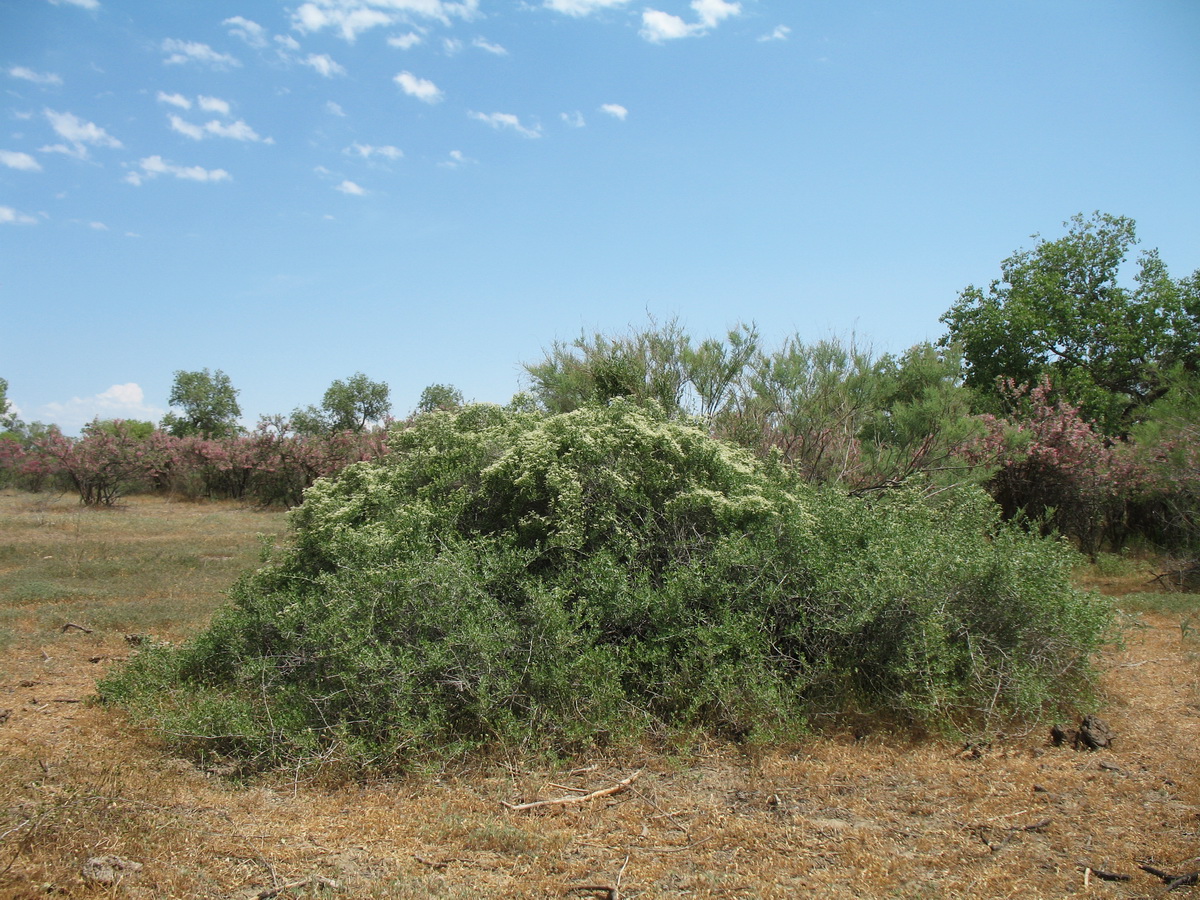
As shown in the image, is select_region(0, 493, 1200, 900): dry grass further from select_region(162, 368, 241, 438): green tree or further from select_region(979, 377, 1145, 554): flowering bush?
select_region(162, 368, 241, 438): green tree

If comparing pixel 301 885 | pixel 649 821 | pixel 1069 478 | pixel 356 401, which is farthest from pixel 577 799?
pixel 356 401

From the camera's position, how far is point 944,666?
4805 millimetres

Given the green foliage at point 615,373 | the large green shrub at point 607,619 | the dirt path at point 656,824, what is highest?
the green foliage at point 615,373

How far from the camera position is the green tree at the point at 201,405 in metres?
42.4

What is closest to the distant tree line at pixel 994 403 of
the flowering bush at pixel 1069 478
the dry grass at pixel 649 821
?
the flowering bush at pixel 1069 478

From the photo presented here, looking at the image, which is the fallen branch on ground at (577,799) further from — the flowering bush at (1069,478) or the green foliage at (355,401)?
the green foliage at (355,401)

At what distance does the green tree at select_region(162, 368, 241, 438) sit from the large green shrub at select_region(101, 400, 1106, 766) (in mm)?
40555

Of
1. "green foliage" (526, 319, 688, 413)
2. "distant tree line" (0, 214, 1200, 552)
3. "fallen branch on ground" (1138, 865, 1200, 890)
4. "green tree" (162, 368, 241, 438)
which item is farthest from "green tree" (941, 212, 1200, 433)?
"green tree" (162, 368, 241, 438)

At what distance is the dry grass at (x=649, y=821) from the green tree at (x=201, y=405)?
41273 millimetres

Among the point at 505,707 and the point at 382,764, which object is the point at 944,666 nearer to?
the point at 505,707

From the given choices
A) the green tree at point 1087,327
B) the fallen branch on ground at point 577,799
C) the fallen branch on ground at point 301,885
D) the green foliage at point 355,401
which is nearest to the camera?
the fallen branch on ground at point 301,885

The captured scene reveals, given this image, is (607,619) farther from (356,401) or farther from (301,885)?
(356,401)

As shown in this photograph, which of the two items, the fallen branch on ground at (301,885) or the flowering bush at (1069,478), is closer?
the fallen branch on ground at (301,885)

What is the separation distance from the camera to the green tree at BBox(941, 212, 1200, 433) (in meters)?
19.6
